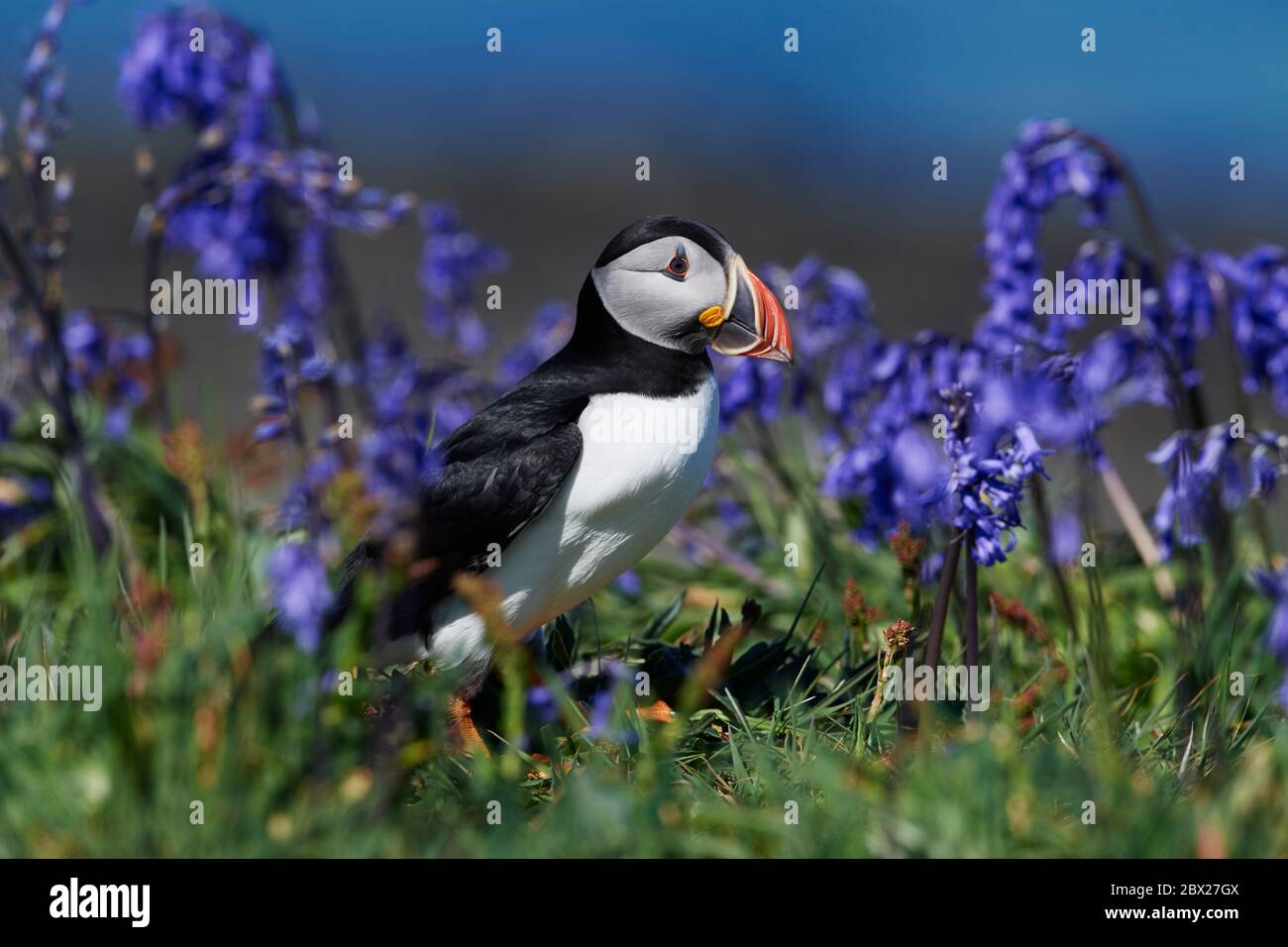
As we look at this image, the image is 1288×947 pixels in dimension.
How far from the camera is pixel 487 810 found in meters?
3.17

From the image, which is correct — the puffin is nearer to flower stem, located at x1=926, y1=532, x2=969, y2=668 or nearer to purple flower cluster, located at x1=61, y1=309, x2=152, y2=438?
flower stem, located at x1=926, y1=532, x2=969, y2=668

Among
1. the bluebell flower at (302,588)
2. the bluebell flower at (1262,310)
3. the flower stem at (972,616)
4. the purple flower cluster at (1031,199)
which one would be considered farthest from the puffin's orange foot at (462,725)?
the bluebell flower at (1262,310)

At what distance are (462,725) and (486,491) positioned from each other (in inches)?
25.2

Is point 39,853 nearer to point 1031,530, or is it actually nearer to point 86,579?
point 86,579

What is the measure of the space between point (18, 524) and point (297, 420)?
208 centimetres

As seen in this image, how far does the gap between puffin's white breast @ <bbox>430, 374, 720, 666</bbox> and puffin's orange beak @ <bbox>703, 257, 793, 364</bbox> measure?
0.88 feet

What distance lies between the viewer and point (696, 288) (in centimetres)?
397

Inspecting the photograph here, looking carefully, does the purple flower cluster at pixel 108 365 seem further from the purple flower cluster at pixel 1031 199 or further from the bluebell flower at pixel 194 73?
the purple flower cluster at pixel 1031 199

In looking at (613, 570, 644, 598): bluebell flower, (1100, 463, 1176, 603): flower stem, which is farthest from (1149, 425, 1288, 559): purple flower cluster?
(613, 570, 644, 598): bluebell flower

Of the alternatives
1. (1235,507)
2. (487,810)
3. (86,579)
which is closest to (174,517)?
(86,579)

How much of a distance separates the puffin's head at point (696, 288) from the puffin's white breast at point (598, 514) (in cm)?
25
